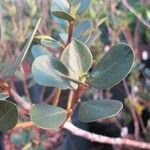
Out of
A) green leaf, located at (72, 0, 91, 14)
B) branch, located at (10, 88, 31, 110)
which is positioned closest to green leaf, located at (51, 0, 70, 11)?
green leaf, located at (72, 0, 91, 14)

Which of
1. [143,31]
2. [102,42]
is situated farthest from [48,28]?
[143,31]

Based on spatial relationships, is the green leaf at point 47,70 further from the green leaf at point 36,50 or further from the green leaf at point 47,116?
the green leaf at point 36,50

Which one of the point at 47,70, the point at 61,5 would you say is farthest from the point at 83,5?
the point at 47,70

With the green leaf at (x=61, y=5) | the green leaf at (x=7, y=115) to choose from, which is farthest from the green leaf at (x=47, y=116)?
the green leaf at (x=61, y=5)

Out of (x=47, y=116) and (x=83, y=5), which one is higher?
(x=83, y=5)

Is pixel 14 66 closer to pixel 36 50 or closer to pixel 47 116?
pixel 47 116

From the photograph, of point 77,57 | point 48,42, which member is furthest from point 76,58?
point 48,42

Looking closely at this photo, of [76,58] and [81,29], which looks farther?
[81,29]
